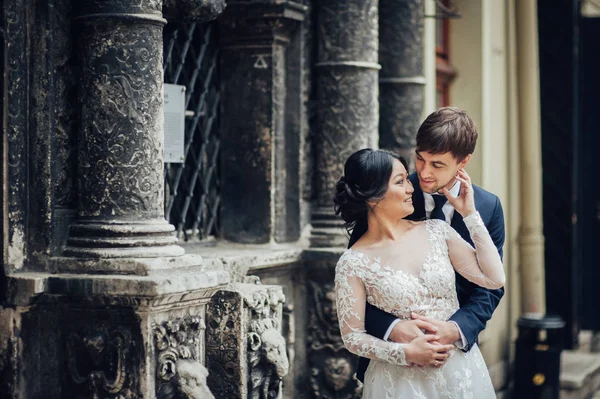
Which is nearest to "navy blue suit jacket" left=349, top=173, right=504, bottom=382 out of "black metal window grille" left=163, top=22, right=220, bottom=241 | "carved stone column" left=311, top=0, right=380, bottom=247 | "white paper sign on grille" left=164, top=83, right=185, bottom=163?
"white paper sign on grille" left=164, top=83, right=185, bottom=163

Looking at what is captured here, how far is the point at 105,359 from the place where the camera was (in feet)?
15.6

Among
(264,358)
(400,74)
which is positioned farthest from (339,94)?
(264,358)

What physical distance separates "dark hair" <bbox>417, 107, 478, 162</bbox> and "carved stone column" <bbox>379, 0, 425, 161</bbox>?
3.46 meters

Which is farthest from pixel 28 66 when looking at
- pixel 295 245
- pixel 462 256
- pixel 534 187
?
pixel 534 187

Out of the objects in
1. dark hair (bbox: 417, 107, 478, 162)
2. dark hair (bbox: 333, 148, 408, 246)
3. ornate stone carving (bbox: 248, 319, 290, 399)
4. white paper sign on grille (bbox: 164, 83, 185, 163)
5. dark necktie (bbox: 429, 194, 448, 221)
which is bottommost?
ornate stone carving (bbox: 248, 319, 290, 399)

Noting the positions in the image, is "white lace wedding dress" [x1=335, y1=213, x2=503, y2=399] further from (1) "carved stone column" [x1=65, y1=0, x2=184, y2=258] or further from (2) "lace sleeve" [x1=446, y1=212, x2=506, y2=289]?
(1) "carved stone column" [x1=65, y1=0, x2=184, y2=258]

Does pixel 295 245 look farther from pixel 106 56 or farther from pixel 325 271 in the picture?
pixel 106 56

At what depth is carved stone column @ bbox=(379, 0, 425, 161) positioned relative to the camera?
7809 mm

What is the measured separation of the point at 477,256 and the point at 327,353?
112 inches

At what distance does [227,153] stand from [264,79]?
1.60ft

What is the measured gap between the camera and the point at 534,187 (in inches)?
428

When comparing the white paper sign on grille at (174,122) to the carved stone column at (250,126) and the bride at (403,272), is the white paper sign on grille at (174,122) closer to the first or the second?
the carved stone column at (250,126)

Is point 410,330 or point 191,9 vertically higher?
point 191,9

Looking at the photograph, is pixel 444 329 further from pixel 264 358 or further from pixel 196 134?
pixel 196 134
